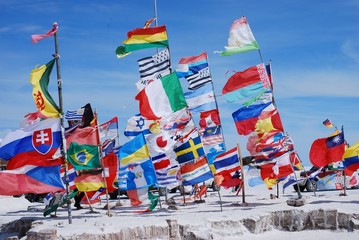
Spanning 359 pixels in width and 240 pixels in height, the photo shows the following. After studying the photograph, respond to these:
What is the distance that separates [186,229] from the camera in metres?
15.6

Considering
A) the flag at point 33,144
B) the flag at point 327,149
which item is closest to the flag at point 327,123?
the flag at point 327,149

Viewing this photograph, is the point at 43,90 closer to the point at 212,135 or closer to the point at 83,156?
the point at 83,156

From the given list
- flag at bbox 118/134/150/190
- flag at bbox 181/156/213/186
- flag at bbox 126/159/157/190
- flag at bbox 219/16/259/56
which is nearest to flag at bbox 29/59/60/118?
flag at bbox 118/134/150/190

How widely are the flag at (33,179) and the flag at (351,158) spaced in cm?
1079

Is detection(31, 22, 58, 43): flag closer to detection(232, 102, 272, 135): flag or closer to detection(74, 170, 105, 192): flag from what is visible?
detection(74, 170, 105, 192): flag

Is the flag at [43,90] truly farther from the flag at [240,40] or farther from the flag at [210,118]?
the flag at [210,118]

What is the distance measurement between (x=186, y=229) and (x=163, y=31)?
8201mm

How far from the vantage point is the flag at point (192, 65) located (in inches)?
942

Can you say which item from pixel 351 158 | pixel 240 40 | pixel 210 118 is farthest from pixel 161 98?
pixel 351 158

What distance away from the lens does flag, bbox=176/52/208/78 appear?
23.9 meters

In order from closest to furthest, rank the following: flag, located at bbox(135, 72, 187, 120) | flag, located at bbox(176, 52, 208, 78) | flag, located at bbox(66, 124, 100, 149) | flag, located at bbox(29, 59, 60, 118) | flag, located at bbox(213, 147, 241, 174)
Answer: flag, located at bbox(29, 59, 60, 118)
flag, located at bbox(66, 124, 100, 149)
flag, located at bbox(135, 72, 187, 120)
flag, located at bbox(213, 147, 241, 174)
flag, located at bbox(176, 52, 208, 78)

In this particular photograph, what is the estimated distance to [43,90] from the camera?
16.5 meters

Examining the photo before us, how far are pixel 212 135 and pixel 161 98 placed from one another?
560 cm

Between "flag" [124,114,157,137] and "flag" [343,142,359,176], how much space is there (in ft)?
27.9
